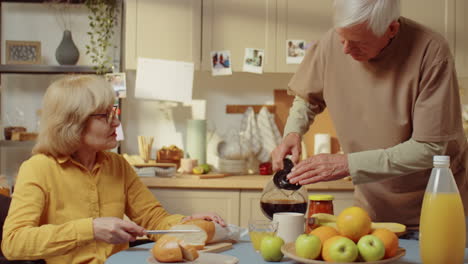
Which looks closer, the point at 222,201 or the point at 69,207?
the point at 69,207

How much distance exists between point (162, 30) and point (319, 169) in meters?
1.99

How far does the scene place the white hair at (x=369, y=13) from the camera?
179 centimetres

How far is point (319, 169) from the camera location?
1747 mm

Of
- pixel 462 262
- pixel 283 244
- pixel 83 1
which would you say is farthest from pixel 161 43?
pixel 462 262

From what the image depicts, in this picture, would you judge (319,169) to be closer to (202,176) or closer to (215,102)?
(202,176)

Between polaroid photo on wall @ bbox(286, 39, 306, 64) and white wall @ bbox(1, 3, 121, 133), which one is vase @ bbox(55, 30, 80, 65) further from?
polaroid photo on wall @ bbox(286, 39, 306, 64)

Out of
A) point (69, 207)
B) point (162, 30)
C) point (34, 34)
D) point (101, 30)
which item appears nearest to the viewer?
point (69, 207)

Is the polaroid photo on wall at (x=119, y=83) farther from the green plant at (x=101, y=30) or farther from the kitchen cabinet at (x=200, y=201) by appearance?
the kitchen cabinet at (x=200, y=201)

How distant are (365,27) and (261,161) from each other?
1941 mm

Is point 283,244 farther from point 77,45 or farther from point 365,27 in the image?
point 77,45

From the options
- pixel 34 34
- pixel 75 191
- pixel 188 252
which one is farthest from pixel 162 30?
pixel 188 252

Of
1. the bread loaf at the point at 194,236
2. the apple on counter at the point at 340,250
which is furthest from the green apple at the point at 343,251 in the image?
the bread loaf at the point at 194,236

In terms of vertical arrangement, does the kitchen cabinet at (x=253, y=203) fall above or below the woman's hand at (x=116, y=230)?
below

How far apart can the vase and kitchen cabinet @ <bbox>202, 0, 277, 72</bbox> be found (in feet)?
2.40
